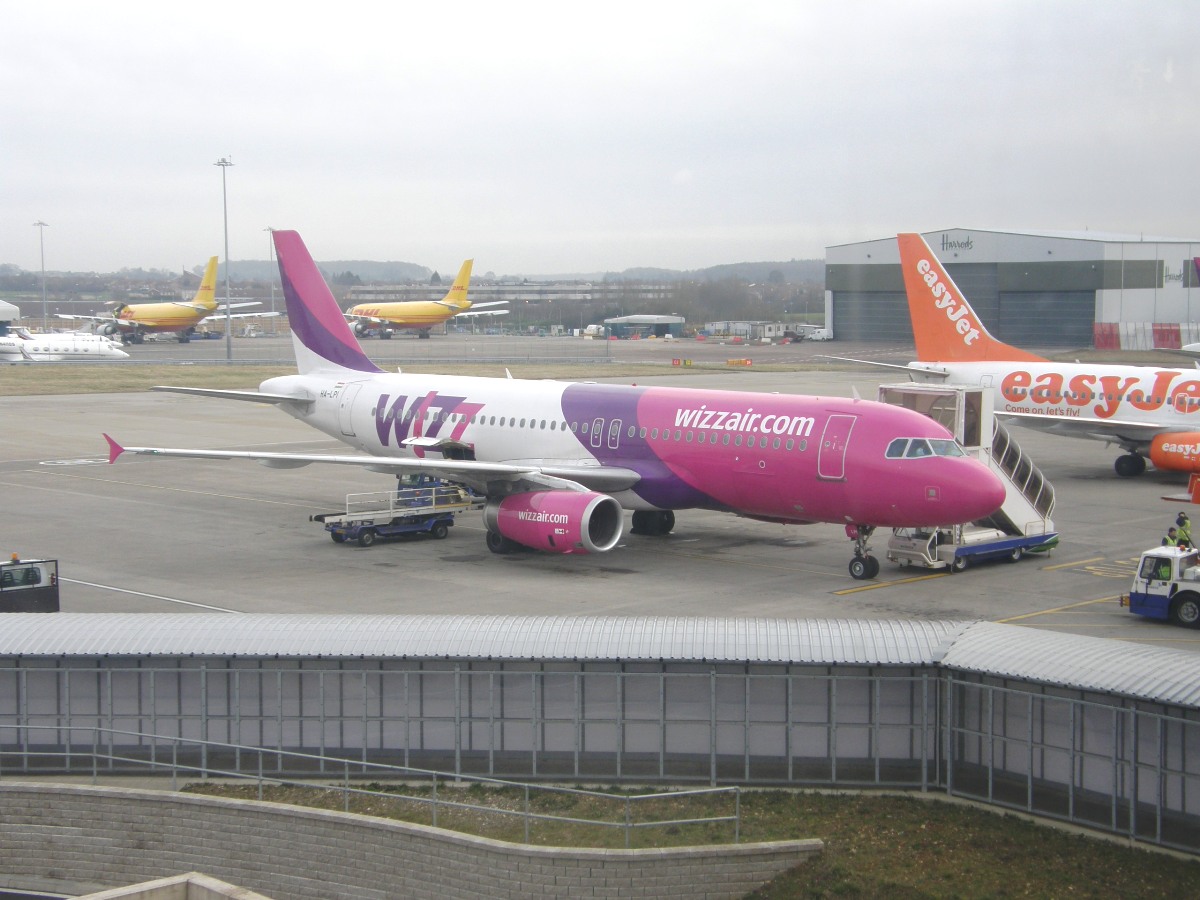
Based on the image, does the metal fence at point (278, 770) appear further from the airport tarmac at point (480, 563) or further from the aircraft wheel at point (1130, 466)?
the aircraft wheel at point (1130, 466)

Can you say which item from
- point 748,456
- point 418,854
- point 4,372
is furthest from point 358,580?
point 4,372

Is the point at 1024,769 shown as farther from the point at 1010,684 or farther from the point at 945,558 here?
the point at 945,558

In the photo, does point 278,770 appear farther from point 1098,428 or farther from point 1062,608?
point 1098,428

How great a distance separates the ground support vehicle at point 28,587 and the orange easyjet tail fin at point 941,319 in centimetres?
3561

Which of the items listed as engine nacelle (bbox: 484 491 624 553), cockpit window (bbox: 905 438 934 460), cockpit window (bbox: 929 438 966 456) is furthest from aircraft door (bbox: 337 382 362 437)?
cockpit window (bbox: 929 438 966 456)

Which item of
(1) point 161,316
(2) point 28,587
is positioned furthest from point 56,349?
(2) point 28,587

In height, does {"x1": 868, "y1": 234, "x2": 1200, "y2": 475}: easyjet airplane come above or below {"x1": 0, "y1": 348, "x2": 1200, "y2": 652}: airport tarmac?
above

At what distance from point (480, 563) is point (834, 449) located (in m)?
9.15

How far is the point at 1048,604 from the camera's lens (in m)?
27.5

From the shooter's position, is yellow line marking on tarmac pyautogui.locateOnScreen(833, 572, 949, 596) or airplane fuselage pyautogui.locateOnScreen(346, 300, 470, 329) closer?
yellow line marking on tarmac pyautogui.locateOnScreen(833, 572, 949, 596)

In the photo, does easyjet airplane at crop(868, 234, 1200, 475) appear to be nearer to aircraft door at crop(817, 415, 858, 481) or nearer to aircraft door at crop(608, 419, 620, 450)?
aircraft door at crop(817, 415, 858, 481)

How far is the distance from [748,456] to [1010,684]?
14059 mm

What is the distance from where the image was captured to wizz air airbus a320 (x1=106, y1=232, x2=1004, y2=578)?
94.1 ft

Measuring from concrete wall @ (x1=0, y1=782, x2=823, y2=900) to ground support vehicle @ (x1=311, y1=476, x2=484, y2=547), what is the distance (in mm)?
17653
